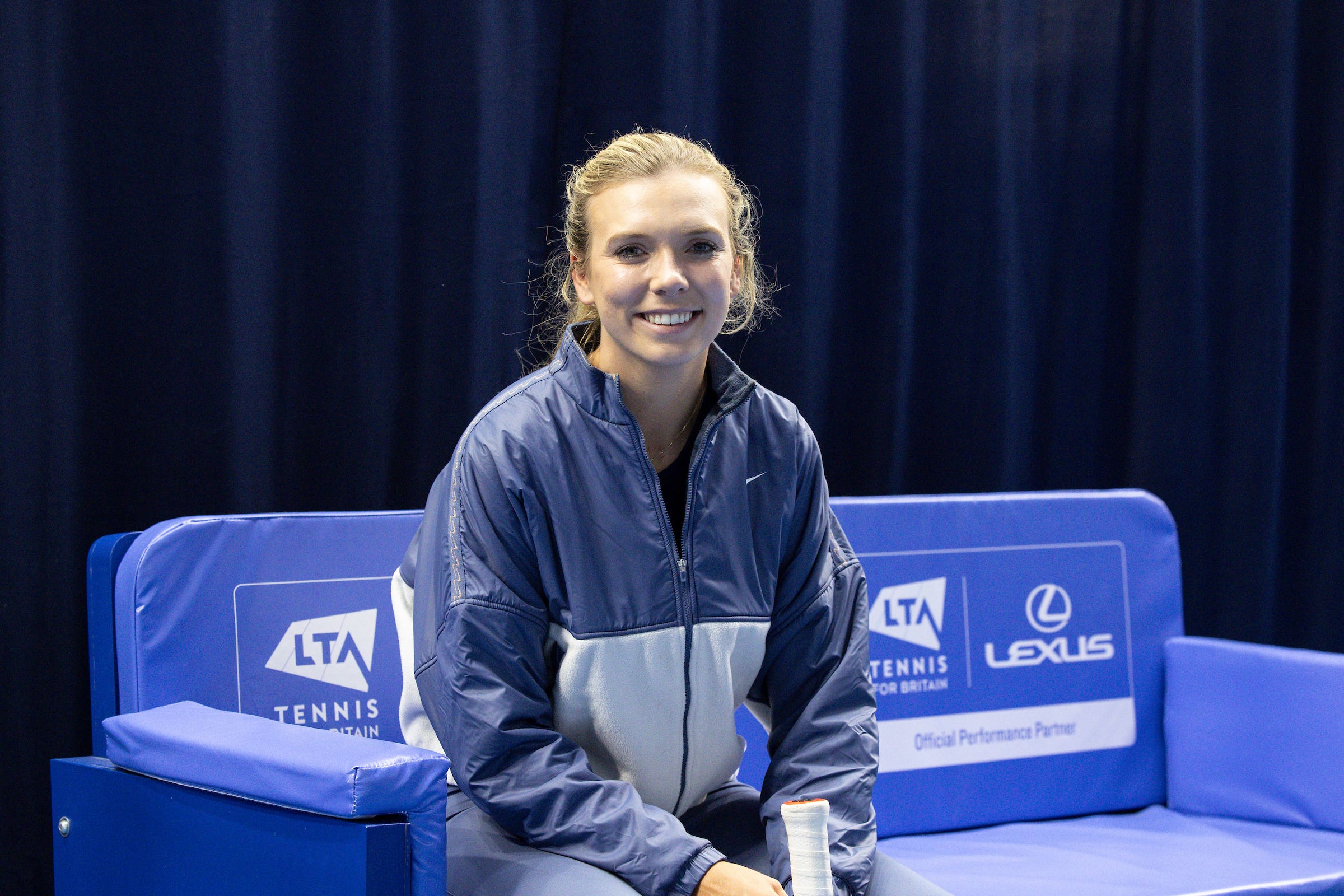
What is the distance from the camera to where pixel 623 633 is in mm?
1507

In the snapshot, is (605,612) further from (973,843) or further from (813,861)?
(973,843)

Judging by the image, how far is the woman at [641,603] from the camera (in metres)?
1.43

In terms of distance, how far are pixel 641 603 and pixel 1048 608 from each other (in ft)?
3.78

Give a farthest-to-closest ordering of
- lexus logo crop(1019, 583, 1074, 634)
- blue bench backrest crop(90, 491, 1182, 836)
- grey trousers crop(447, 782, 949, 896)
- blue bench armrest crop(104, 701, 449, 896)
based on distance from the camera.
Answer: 1. lexus logo crop(1019, 583, 1074, 634)
2. blue bench backrest crop(90, 491, 1182, 836)
3. grey trousers crop(447, 782, 949, 896)
4. blue bench armrest crop(104, 701, 449, 896)

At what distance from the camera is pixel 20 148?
6.88 feet

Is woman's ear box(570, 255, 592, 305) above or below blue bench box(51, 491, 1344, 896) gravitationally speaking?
above

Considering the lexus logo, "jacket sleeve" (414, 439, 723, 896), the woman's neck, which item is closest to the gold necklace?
the woman's neck

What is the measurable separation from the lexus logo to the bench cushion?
35 cm

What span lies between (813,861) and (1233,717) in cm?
133

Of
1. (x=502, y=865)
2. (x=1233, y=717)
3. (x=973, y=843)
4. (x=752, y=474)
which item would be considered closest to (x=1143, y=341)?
(x=1233, y=717)

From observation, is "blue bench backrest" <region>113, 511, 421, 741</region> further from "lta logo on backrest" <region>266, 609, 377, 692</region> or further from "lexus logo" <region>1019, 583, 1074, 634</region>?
"lexus logo" <region>1019, 583, 1074, 634</region>

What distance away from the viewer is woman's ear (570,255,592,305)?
5.54ft

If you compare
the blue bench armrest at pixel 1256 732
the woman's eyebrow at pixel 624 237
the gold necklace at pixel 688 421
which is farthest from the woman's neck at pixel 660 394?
the blue bench armrest at pixel 1256 732

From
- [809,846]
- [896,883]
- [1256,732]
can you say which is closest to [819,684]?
[896,883]
